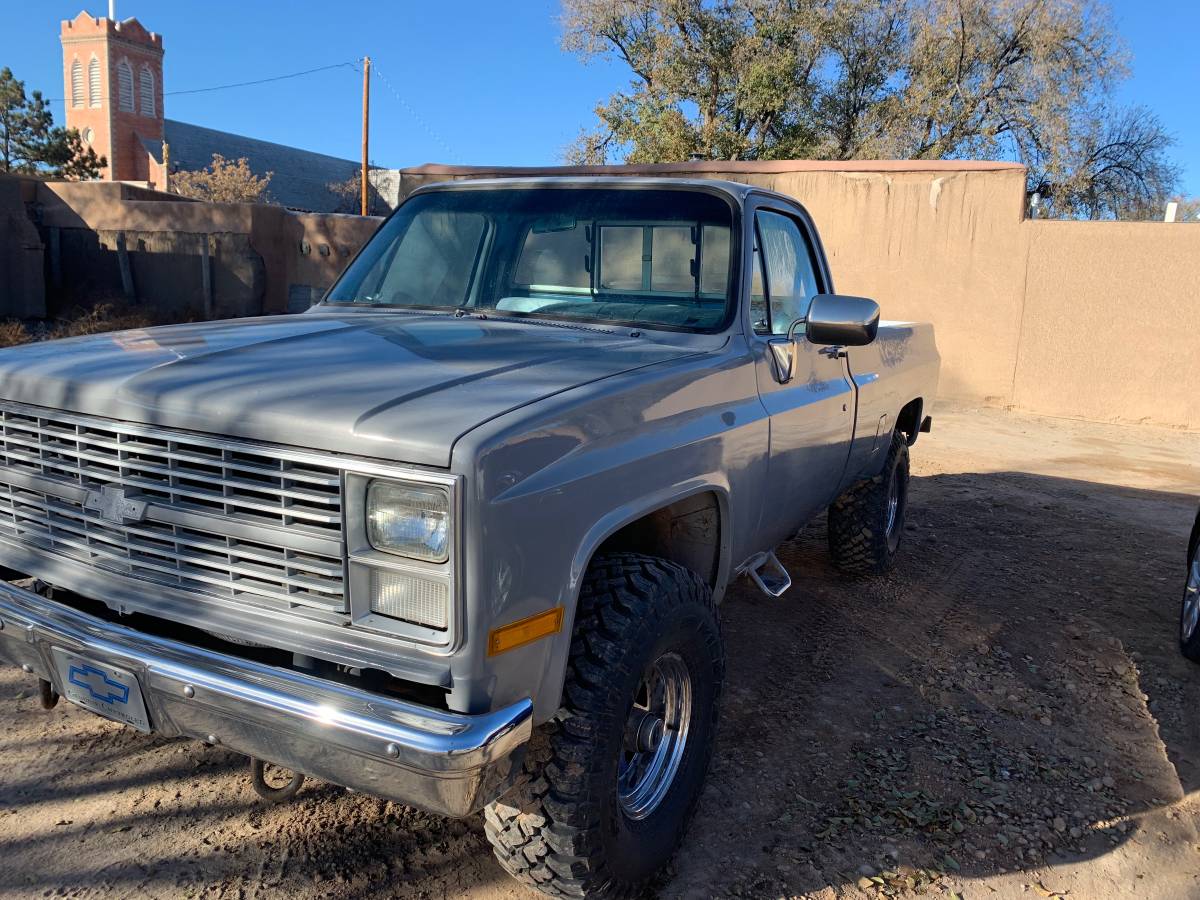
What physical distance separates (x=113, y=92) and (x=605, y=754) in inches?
2219

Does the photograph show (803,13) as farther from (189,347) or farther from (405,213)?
(189,347)

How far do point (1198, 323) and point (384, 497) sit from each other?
38.8ft

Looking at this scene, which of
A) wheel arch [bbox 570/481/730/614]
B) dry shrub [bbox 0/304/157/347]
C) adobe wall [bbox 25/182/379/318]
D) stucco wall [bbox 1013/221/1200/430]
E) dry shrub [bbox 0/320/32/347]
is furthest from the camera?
adobe wall [bbox 25/182/379/318]

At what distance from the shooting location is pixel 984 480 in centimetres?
804

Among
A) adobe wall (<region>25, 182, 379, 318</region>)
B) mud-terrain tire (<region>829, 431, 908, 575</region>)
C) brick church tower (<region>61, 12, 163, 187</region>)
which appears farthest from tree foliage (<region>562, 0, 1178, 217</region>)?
brick church tower (<region>61, 12, 163, 187</region>)

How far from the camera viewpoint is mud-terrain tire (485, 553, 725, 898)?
84.4 inches

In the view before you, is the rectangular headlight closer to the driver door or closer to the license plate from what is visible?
the license plate

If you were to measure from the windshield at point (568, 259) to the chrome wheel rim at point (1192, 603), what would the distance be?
2605 millimetres

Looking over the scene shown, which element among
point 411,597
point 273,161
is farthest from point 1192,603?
point 273,161

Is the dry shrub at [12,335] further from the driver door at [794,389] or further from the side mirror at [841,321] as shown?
the side mirror at [841,321]

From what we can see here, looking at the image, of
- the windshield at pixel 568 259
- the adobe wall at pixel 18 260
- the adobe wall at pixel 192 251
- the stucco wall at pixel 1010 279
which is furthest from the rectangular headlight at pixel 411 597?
the adobe wall at pixel 18 260

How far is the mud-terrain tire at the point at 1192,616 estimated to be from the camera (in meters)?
4.10

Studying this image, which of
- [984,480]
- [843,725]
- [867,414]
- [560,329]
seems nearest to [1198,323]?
[984,480]

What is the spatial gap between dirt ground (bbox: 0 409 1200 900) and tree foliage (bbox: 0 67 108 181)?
134ft
